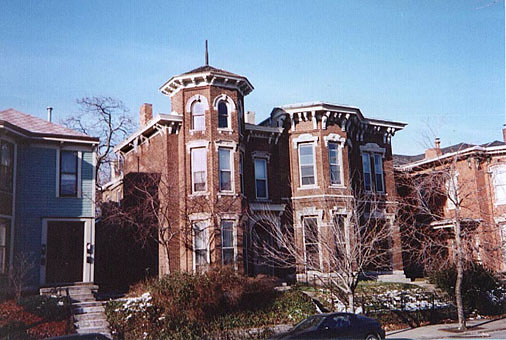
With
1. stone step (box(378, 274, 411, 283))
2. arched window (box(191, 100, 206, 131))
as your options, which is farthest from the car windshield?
stone step (box(378, 274, 411, 283))

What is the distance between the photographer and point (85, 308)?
17.2m

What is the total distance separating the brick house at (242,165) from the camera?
A: 2170 centimetres

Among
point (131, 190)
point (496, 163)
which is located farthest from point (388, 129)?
point (131, 190)

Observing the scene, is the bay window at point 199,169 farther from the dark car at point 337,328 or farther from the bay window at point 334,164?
the dark car at point 337,328

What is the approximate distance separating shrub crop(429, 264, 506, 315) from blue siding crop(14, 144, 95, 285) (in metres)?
14.1

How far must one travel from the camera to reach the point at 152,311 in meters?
16.5

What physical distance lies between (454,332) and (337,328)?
17.4 feet

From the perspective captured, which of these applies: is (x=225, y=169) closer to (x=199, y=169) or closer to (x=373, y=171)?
(x=199, y=169)

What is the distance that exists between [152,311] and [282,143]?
11.3m

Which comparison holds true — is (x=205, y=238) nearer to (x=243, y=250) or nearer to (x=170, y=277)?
(x=243, y=250)

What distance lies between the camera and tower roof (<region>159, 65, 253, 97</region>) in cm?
2214

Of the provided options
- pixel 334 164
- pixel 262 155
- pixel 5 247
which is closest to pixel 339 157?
pixel 334 164

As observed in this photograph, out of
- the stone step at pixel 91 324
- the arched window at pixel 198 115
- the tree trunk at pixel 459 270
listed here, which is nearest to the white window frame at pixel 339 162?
the arched window at pixel 198 115

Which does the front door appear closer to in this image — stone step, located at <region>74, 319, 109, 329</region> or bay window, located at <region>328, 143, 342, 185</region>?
stone step, located at <region>74, 319, 109, 329</region>
